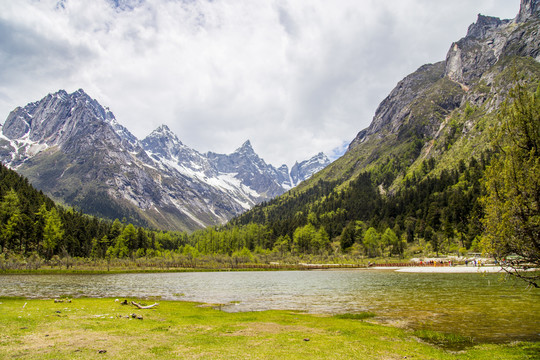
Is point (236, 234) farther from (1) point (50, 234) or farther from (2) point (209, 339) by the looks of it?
(2) point (209, 339)

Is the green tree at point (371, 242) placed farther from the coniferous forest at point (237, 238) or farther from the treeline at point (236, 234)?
the coniferous forest at point (237, 238)

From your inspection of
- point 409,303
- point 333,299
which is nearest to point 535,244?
point 409,303

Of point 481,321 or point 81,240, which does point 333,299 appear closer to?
point 481,321

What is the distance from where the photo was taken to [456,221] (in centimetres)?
15100

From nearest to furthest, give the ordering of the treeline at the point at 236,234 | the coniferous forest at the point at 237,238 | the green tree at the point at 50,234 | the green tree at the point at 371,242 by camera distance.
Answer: the coniferous forest at the point at 237,238 < the green tree at the point at 50,234 < the treeline at the point at 236,234 < the green tree at the point at 371,242

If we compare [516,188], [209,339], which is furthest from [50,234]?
[516,188]

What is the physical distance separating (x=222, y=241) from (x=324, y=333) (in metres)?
166

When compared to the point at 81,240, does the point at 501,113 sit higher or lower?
higher

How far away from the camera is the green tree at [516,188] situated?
58.4 feet

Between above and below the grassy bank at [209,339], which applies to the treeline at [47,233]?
above

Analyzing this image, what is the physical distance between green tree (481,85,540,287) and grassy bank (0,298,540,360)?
5.79 m

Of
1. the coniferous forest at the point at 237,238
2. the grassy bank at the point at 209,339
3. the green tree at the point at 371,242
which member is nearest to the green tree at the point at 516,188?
the coniferous forest at the point at 237,238

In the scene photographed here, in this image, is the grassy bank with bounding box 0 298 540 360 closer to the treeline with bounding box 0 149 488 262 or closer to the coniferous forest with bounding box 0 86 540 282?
the coniferous forest with bounding box 0 86 540 282

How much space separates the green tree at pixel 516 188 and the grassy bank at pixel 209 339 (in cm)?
579
